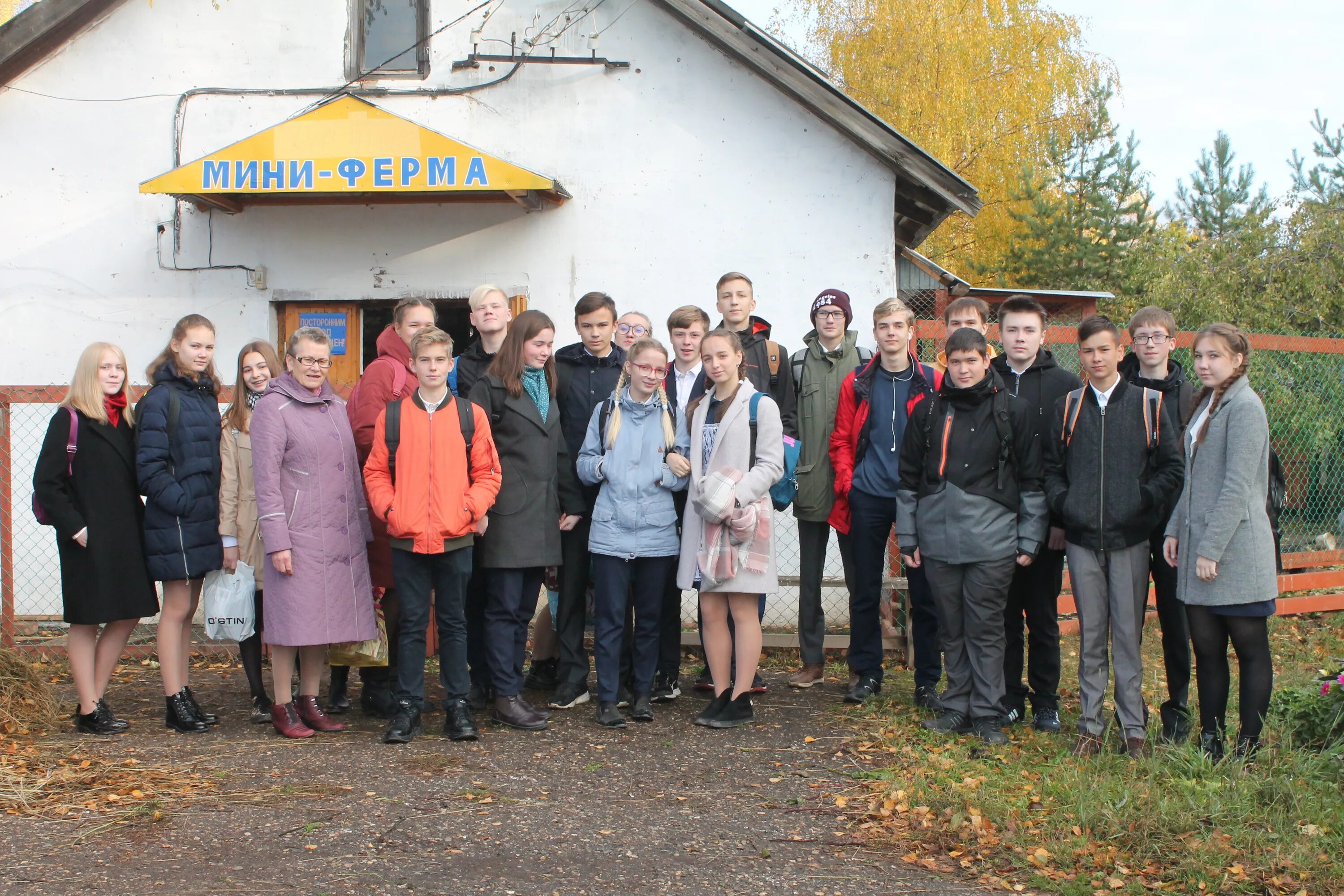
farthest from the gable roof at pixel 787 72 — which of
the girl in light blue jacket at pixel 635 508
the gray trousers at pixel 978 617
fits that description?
the gray trousers at pixel 978 617

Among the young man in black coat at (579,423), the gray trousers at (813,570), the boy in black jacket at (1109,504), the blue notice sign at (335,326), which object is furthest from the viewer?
the blue notice sign at (335,326)

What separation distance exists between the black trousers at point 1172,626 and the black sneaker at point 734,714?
74.1 inches

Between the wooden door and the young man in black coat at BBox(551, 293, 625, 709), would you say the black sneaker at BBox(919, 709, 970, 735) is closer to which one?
the young man in black coat at BBox(551, 293, 625, 709)

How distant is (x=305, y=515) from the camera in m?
5.01

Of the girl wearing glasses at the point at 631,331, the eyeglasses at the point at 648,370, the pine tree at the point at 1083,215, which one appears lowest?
the eyeglasses at the point at 648,370

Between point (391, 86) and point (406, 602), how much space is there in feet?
15.9

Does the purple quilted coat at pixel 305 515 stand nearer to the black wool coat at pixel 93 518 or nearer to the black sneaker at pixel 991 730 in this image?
the black wool coat at pixel 93 518

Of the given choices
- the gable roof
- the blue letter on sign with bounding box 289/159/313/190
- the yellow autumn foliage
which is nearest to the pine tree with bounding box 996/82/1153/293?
the yellow autumn foliage

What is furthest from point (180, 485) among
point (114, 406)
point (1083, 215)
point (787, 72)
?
point (1083, 215)

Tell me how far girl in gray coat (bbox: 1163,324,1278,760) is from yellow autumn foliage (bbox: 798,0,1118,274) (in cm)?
1695

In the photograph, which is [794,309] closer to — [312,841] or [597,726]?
[597,726]

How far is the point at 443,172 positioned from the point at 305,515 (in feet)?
11.0

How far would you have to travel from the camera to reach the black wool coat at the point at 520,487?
17.1ft

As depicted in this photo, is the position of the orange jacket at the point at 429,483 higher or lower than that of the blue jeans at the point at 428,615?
higher
